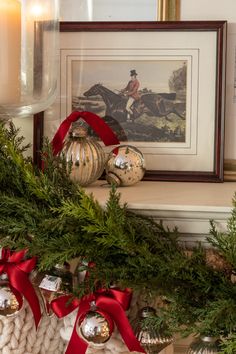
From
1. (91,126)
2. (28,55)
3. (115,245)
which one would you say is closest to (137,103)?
(91,126)

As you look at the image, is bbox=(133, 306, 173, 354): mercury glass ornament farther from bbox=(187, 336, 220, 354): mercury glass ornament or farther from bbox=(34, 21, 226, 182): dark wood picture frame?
bbox=(34, 21, 226, 182): dark wood picture frame

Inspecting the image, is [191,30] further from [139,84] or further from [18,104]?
[18,104]

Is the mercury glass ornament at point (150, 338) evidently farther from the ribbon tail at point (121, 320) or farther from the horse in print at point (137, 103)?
the horse in print at point (137, 103)

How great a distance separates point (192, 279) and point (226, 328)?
67mm

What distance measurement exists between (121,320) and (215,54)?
0.43 meters

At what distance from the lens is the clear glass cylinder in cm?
85

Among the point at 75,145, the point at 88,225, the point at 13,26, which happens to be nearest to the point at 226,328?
the point at 88,225

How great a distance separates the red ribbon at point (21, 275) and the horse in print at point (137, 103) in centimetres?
28

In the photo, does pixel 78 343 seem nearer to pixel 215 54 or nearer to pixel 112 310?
pixel 112 310

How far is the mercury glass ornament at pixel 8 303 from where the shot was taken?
843 mm

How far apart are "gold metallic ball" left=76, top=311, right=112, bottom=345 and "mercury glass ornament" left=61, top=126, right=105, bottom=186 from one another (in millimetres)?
213

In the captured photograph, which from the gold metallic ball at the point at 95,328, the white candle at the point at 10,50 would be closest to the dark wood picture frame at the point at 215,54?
the white candle at the point at 10,50

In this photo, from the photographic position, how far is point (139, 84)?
39.9 inches

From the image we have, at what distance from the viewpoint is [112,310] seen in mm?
824
